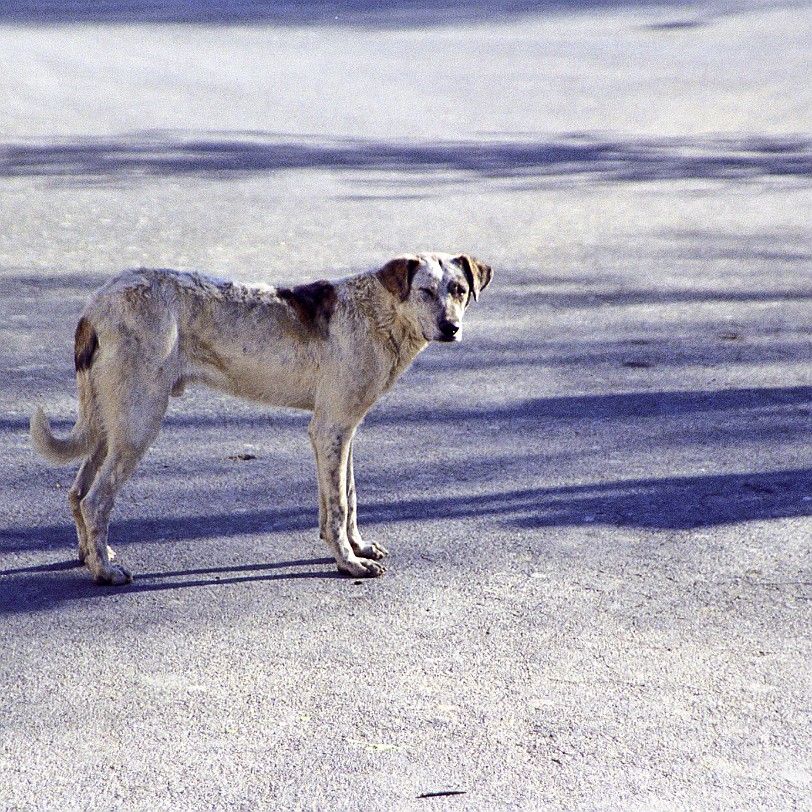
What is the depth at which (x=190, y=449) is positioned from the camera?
6.70 m

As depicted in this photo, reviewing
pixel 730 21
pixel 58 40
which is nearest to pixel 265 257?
pixel 58 40

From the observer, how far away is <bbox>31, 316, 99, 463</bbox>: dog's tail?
5.18m

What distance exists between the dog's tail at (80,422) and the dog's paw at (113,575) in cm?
53

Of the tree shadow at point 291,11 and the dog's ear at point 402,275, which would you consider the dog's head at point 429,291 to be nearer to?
the dog's ear at point 402,275

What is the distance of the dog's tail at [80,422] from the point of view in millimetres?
5176

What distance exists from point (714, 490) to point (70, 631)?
122 inches

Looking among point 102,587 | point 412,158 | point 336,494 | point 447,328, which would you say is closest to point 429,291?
point 447,328

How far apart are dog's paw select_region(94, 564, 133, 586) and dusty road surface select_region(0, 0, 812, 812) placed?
5 cm

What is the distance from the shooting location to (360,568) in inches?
206

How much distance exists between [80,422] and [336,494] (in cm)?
108

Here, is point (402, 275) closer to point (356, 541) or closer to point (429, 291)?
point (429, 291)

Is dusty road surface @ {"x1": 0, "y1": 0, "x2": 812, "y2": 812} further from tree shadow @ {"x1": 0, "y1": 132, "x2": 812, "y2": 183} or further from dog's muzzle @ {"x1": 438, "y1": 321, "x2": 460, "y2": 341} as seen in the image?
dog's muzzle @ {"x1": 438, "y1": 321, "x2": 460, "y2": 341}

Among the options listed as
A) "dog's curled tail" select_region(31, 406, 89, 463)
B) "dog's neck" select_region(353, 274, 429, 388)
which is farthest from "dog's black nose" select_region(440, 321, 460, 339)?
"dog's curled tail" select_region(31, 406, 89, 463)

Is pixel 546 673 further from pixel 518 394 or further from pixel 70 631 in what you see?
pixel 518 394
